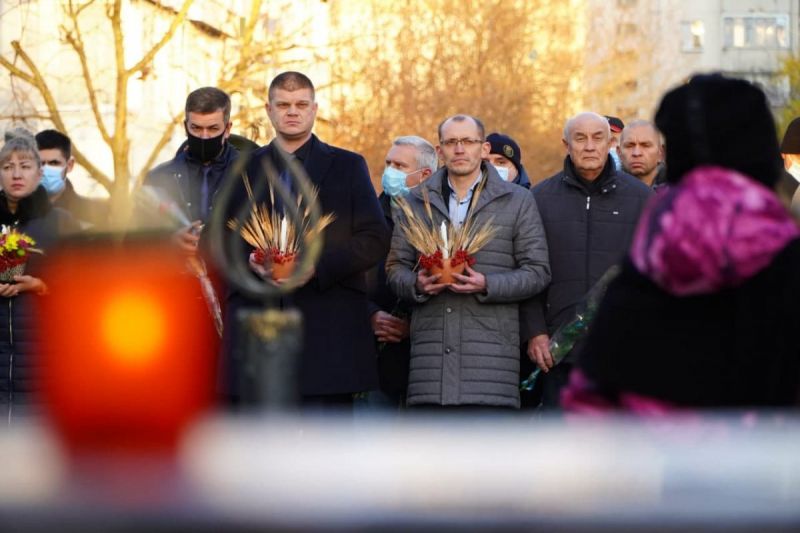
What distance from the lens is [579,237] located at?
9297 millimetres

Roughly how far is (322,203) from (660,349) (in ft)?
14.8

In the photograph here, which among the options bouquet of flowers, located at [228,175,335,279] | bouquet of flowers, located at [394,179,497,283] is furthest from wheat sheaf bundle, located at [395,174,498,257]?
bouquet of flowers, located at [228,175,335,279]

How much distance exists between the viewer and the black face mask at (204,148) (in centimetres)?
934

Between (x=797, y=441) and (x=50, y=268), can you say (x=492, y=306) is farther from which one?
(x=797, y=441)

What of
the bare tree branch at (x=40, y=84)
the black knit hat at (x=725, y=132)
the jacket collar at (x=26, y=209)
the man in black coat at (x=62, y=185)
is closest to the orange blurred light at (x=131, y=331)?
the black knit hat at (x=725, y=132)

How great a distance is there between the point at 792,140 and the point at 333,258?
343cm

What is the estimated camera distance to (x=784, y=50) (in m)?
82.5

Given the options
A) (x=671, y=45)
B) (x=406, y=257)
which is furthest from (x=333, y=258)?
(x=671, y=45)

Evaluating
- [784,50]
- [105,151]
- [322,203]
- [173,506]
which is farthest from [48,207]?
[784,50]

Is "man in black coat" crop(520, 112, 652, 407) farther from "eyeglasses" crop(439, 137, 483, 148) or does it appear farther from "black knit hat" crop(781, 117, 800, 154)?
"black knit hat" crop(781, 117, 800, 154)

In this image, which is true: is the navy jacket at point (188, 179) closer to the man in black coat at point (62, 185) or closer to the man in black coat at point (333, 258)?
the man in black coat at point (333, 258)

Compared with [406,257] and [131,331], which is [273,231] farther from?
[131,331]

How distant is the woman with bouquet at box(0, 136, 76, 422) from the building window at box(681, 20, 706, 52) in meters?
74.9

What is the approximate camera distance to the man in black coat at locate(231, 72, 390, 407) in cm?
863
